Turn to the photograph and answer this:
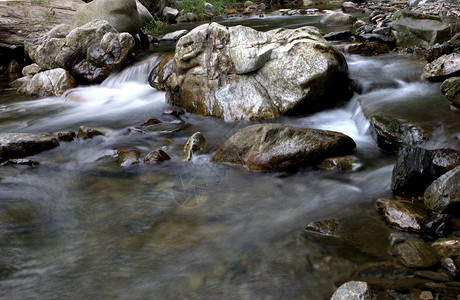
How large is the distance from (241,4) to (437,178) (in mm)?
23286

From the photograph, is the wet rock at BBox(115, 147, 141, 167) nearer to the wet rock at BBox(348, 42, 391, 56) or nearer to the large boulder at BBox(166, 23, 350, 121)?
the large boulder at BBox(166, 23, 350, 121)

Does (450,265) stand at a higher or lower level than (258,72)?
lower

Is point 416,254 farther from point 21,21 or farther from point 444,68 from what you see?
point 21,21

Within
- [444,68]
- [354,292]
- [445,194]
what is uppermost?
[444,68]

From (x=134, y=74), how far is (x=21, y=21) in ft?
19.5

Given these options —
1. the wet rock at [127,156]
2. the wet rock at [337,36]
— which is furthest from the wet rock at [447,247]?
the wet rock at [337,36]

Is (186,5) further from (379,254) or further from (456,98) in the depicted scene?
(379,254)

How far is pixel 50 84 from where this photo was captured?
902 centimetres

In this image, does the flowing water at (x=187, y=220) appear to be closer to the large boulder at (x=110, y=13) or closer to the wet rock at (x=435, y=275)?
the wet rock at (x=435, y=275)

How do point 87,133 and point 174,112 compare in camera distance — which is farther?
point 174,112

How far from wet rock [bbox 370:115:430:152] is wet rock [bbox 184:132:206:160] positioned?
246 cm

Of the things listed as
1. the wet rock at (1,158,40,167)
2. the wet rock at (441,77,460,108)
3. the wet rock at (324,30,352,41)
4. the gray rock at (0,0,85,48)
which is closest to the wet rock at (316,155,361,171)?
the wet rock at (441,77,460,108)

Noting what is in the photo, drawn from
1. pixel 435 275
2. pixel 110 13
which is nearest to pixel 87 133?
pixel 435 275

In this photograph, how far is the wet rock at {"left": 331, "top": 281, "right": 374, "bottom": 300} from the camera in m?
2.22
